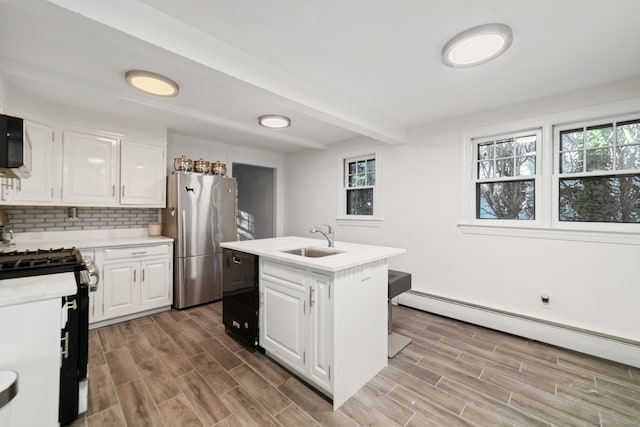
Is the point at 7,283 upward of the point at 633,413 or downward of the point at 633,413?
upward

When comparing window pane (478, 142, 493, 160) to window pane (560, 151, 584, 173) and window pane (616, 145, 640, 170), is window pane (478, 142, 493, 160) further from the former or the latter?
window pane (616, 145, 640, 170)

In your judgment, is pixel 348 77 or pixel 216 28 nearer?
pixel 216 28

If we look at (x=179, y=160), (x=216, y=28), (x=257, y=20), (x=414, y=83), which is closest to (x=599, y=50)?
(x=414, y=83)

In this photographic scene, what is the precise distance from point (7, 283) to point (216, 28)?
5.91 feet

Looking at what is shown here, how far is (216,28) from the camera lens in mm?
1623

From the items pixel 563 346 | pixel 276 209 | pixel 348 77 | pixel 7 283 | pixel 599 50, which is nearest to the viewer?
pixel 7 283

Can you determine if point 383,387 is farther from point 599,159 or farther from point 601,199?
point 599,159

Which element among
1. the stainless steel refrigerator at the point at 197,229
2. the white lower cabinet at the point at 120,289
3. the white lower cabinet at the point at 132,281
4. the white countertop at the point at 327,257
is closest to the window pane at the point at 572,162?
the white countertop at the point at 327,257

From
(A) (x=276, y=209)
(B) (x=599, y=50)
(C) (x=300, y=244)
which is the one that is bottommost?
(C) (x=300, y=244)

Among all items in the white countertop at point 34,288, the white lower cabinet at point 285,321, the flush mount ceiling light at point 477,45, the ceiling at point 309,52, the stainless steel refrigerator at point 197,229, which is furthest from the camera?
the stainless steel refrigerator at point 197,229

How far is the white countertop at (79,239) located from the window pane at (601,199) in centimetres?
433

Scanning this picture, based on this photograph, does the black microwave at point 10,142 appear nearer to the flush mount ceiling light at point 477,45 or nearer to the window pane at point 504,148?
the flush mount ceiling light at point 477,45

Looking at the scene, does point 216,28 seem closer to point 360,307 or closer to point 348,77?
point 348,77

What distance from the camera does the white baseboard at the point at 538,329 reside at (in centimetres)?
217
